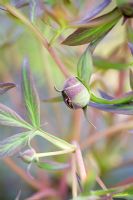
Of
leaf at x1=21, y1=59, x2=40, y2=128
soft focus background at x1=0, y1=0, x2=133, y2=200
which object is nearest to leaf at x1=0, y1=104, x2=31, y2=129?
leaf at x1=21, y1=59, x2=40, y2=128

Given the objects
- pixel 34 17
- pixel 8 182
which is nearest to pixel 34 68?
pixel 8 182

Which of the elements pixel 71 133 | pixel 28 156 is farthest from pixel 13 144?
pixel 71 133

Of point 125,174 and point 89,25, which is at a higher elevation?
point 89,25

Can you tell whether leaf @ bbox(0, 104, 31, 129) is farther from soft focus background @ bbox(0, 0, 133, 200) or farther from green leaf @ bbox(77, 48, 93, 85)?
soft focus background @ bbox(0, 0, 133, 200)

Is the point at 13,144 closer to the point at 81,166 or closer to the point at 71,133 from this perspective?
the point at 81,166

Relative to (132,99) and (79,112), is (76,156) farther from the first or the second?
(79,112)

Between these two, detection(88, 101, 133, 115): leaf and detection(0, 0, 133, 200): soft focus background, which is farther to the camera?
detection(0, 0, 133, 200): soft focus background

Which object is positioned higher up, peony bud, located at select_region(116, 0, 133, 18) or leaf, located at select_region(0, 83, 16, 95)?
peony bud, located at select_region(116, 0, 133, 18)
